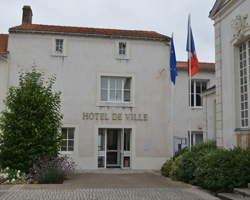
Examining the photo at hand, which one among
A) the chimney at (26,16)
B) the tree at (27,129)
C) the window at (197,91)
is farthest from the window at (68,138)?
the window at (197,91)

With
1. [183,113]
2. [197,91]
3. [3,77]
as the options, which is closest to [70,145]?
[3,77]

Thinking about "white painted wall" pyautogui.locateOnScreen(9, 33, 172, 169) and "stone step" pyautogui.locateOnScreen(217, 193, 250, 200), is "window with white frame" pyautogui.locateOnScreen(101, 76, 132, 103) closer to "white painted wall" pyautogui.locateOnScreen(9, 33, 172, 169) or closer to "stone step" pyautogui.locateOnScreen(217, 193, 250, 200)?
"white painted wall" pyautogui.locateOnScreen(9, 33, 172, 169)

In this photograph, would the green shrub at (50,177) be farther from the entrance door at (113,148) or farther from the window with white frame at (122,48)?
the window with white frame at (122,48)

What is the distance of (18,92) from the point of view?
46.1 feet

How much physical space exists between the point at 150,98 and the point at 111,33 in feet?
13.3

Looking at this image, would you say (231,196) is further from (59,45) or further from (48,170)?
(59,45)

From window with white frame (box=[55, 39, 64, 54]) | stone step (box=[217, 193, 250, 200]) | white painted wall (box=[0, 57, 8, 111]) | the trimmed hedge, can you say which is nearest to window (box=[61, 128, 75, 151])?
white painted wall (box=[0, 57, 8, 111])

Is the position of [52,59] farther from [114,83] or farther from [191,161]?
[191,161]

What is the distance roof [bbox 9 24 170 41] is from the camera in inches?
712

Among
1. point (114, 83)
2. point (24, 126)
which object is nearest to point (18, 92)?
point (24, 126)

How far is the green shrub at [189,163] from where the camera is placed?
11.8 m

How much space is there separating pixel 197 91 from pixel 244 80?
10260 mm

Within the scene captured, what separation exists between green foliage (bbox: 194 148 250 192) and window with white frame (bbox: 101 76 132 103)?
902cm

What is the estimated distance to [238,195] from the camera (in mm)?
9211
